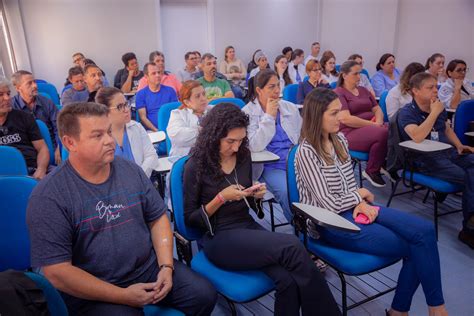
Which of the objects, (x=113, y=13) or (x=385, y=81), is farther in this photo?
(x=113, y=13)

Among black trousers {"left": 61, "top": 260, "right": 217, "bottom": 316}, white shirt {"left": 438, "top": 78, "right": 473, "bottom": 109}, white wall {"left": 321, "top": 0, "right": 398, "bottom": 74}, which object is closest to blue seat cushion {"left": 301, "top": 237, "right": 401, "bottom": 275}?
black trousers {"left": 61, "top": 260, "right": 217, "bottom": 316}

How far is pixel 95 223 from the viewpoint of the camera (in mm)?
1416

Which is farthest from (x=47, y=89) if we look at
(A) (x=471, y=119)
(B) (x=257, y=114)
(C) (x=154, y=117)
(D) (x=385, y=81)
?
(A) (x=471, y=119)

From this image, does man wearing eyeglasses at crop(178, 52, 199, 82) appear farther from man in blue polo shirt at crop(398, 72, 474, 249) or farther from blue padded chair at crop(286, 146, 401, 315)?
blue padded chair at crop(286, 146, 401, 315)

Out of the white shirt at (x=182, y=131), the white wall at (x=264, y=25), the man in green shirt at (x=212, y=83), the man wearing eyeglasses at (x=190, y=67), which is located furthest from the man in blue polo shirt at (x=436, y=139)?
the white wall at (x=264, y=25)

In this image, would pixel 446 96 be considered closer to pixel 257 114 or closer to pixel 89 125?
pixel 257 114

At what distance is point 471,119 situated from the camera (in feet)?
10.4

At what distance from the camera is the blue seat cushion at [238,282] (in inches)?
59.6

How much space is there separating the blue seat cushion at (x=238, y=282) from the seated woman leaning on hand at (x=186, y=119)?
1332mm

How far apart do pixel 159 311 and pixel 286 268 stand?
56 centimetres

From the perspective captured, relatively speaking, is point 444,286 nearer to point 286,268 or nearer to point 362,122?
point 286,268

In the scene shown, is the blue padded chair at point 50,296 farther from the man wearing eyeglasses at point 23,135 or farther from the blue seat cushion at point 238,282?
the man wearing eyeglasses at point 23,135

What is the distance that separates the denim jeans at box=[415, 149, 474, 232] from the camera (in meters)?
2.58

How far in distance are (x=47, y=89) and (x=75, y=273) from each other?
4769mm
